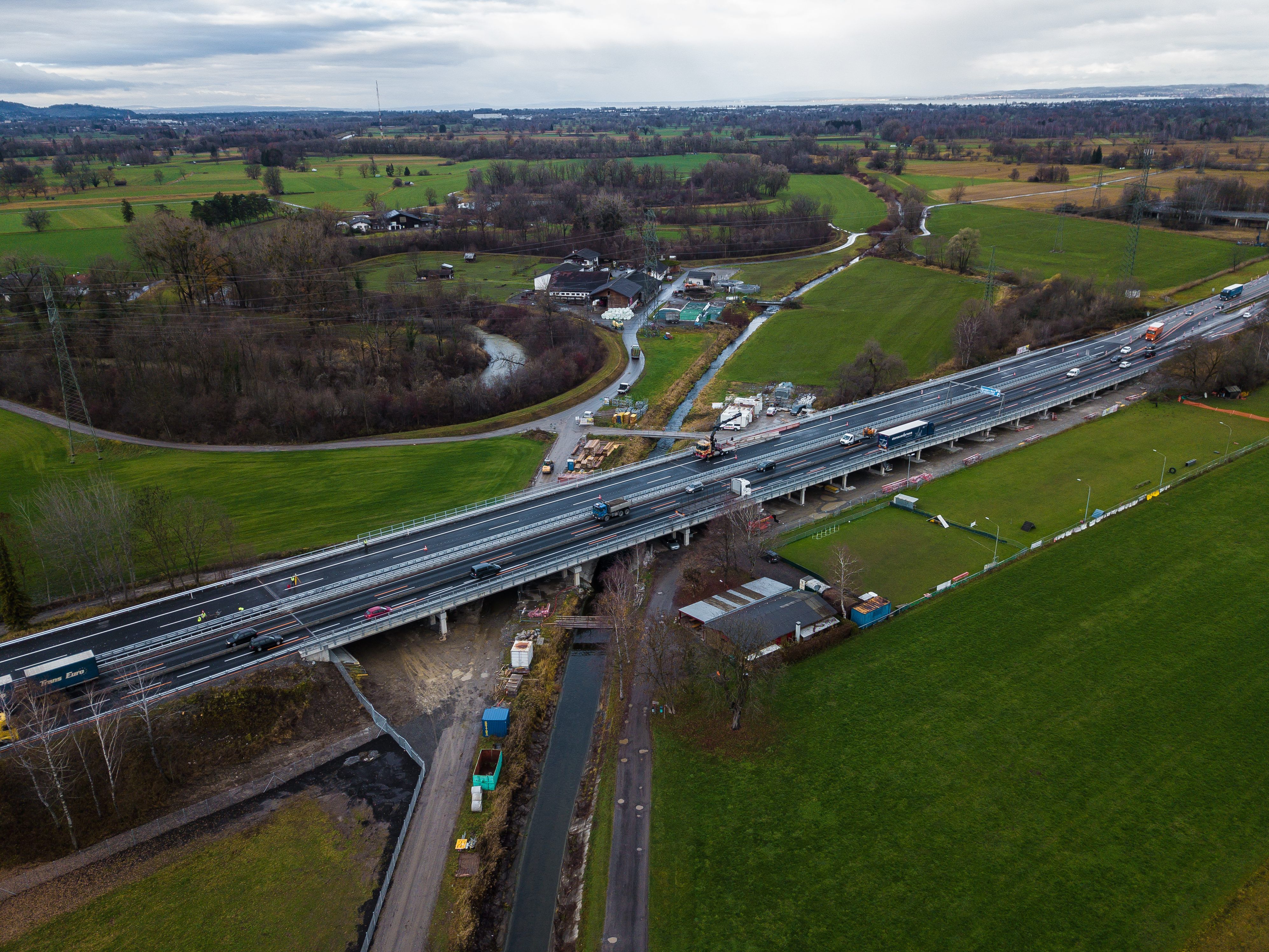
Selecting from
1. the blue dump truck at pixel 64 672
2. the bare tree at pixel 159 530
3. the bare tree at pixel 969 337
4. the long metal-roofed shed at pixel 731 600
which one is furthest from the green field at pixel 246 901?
the bare tree at pixel 969 337

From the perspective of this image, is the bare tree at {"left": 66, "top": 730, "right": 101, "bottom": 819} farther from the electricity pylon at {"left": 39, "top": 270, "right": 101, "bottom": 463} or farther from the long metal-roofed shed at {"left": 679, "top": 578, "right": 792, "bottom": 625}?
the electricity pylon at {"left": 39, "top": 270, "right": 101, "bottom": 463}

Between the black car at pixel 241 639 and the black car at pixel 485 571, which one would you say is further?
the black car at pixel 485 571

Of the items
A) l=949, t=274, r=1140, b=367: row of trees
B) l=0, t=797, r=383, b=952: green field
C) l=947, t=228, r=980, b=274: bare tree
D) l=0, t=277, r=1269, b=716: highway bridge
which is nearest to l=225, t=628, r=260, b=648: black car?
l=0, t=277, r=1269, b=716: highway bridge

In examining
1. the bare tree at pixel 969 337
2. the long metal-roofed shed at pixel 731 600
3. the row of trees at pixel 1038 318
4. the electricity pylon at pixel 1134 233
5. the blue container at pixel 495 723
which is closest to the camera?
the blue container at pixel 495 723

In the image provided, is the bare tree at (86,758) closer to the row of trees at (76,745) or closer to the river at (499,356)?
the row of trees at (76,745)

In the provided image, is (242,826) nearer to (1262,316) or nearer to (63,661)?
(63,661)

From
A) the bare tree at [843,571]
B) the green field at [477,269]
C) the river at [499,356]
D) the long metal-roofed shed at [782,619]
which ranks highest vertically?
the green field at [477,269]
